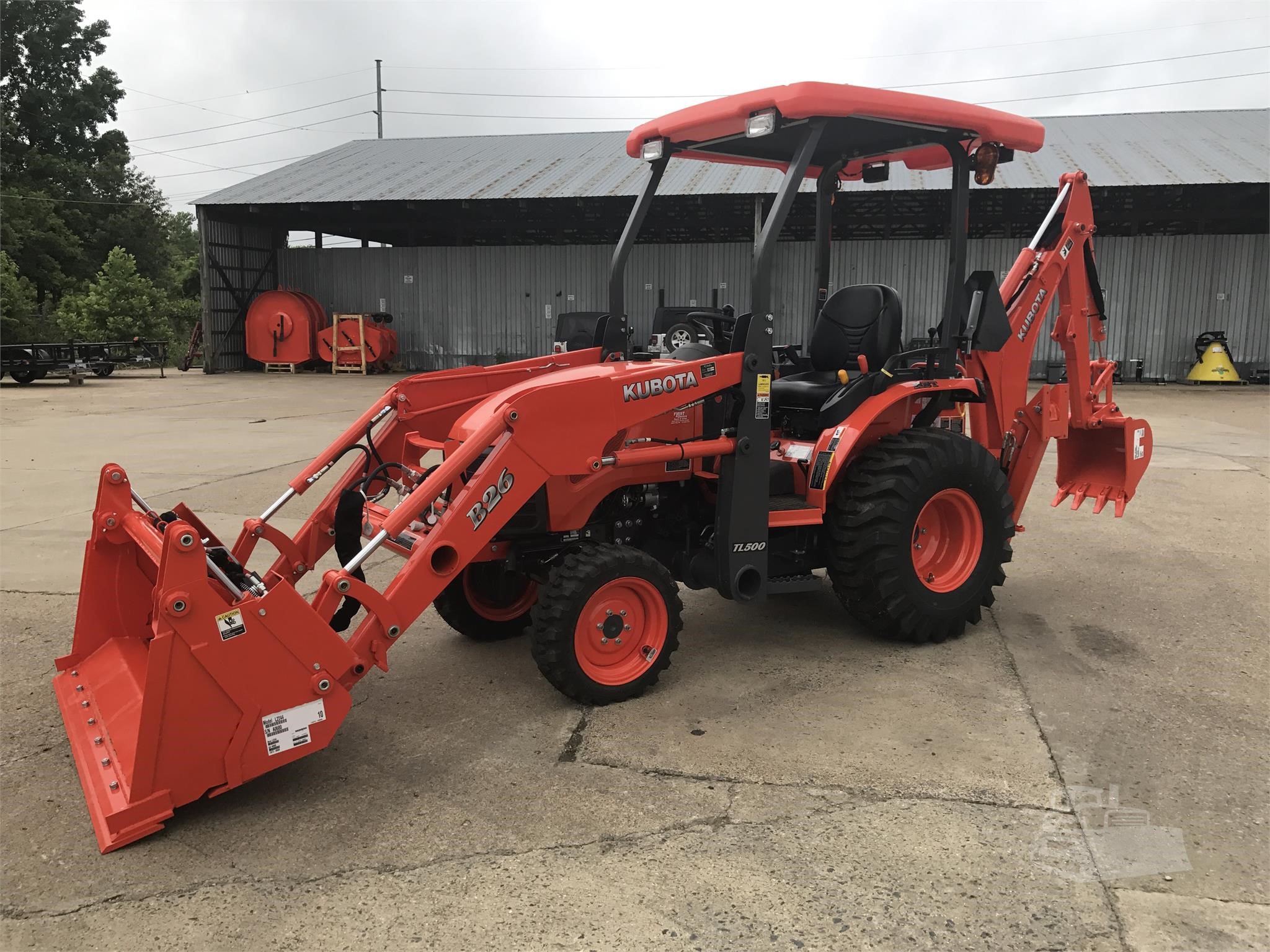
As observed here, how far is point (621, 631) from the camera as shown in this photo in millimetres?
3781

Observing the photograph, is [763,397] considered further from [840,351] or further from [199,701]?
[199,701]

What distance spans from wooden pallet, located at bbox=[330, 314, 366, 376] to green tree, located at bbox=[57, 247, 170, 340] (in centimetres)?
899

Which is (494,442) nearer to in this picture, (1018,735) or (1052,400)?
(1018,735)

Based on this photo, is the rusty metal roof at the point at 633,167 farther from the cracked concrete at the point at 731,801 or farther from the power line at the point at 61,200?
the power line at the point at 61,200

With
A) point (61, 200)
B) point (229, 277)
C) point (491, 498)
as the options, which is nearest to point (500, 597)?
point (491, 498)

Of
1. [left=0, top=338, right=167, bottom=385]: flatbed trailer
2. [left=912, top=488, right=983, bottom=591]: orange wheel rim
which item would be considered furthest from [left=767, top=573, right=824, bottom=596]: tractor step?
[left=0, top=338, right=167, bottom=385]: flatbed trailer

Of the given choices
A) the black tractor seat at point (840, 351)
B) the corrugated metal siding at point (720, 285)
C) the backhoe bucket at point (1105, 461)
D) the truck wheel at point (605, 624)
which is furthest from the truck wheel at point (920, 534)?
the corrugated metal siding at point (720, 285)

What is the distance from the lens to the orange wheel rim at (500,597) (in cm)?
440

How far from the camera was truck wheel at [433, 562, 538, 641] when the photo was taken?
14.4ft

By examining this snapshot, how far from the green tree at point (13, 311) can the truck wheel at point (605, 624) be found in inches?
1084

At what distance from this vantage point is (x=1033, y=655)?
14.4ft

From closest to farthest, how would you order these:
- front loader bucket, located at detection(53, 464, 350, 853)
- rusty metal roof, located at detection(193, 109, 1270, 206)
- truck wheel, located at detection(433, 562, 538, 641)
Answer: front loader bucket, located at detection(53, 464, 350, 853) < truck wheel, located at detection(433, 562, 538, 641) < rusty metal roof, located at detection(193, 109, 1270, 206)

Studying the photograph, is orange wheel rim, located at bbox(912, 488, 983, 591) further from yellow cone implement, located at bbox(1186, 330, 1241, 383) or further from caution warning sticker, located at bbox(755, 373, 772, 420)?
yellow cone implement, located at bbox(1186, 330, 1241, 383)

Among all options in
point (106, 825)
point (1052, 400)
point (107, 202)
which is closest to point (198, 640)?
point (106, 825)
